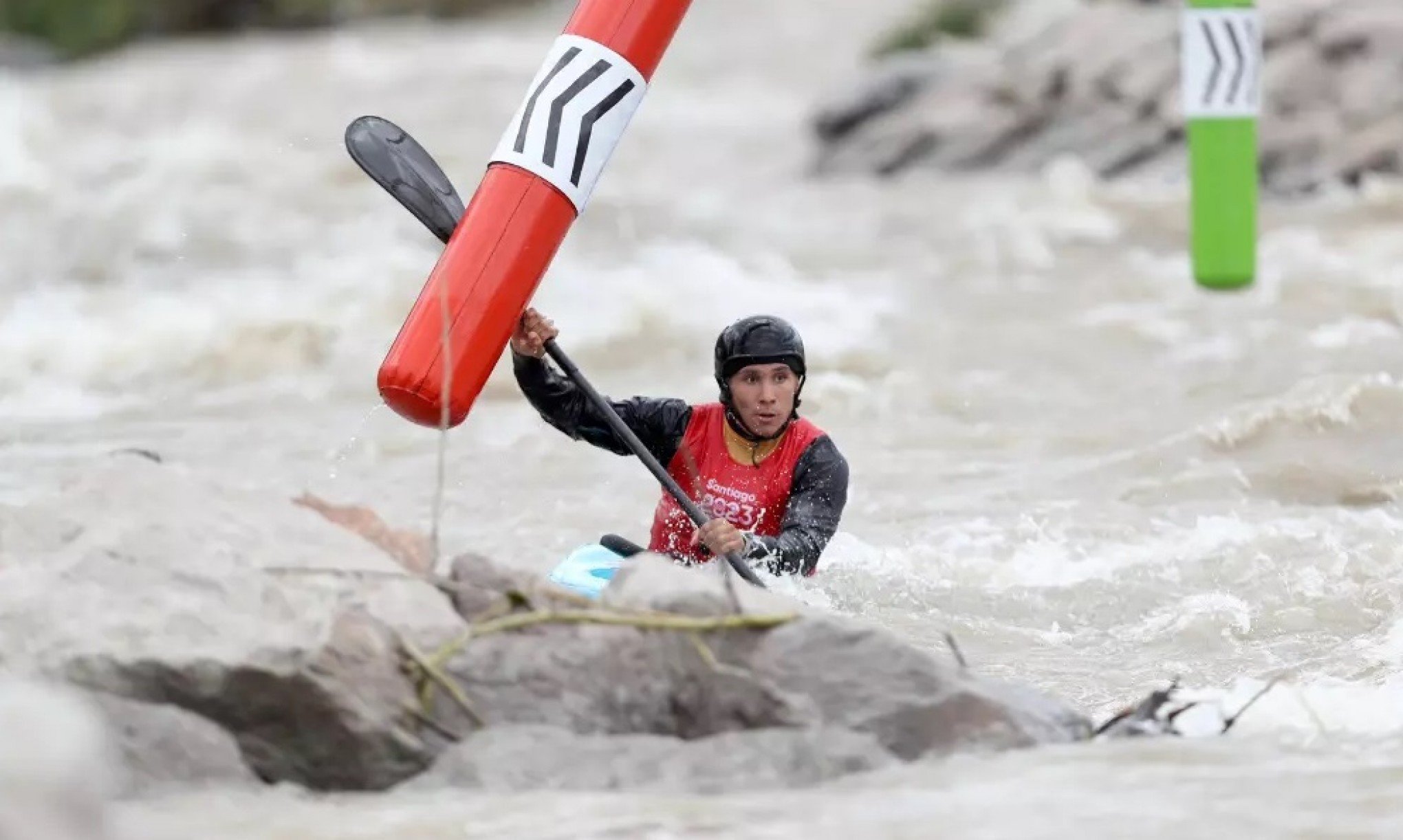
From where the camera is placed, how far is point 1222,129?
8.87 metres

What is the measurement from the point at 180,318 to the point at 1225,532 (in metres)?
5.71

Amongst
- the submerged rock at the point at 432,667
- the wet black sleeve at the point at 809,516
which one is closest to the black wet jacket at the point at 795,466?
the wet black sleeve at the point at 809,516

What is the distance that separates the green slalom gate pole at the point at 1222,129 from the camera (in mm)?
8672

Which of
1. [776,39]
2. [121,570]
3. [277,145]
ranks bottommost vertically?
[121,570]

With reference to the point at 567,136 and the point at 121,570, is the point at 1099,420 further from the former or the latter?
the point at 121,570

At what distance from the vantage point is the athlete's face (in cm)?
517

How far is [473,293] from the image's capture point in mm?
4926

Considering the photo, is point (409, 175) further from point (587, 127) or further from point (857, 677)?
point (857, 677)

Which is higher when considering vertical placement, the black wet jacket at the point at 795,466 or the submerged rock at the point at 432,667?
the black wet jacket at the point at 795,466

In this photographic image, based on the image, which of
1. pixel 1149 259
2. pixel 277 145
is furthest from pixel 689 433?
pixel 277 145

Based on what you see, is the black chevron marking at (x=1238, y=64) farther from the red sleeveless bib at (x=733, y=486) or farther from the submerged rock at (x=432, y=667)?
the submerged rock at (x=432, y=667)

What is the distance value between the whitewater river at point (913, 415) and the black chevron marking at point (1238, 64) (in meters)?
1.05

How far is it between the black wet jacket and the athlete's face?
0.16 metres

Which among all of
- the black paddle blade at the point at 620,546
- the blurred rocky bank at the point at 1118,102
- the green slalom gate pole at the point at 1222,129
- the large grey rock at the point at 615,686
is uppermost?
the blurred rocky bank at the point at 1118,102
